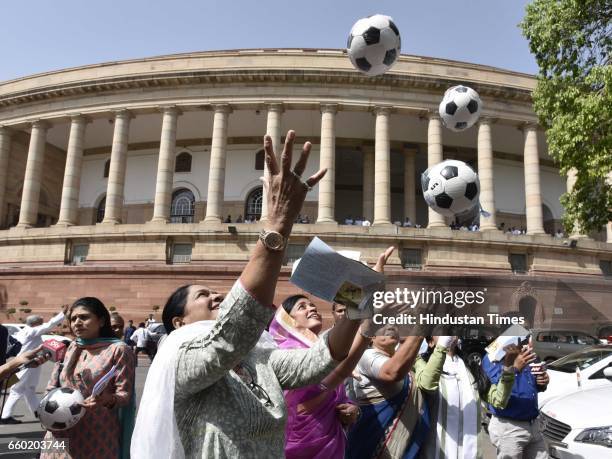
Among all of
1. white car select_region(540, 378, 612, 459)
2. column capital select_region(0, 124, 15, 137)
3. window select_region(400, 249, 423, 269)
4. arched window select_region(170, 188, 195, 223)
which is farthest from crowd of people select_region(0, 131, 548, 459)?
column capital select_region(0, 124, 15, 137)

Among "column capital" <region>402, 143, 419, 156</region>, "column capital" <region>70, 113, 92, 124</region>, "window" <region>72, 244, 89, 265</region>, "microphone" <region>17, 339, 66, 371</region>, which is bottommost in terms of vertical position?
"microphone" <region>17, 339, 66, 371</region>

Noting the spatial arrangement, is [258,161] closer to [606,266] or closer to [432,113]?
[432,113]

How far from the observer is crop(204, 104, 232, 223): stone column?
2756 centimetres

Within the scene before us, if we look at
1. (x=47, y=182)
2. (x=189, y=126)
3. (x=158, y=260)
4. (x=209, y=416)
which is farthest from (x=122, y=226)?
(x=209, y=416)

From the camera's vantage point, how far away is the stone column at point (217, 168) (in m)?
27.6

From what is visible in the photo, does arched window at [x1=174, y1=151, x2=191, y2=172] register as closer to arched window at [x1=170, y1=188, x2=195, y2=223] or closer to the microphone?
arched window at [x1=170, y1=188, x2=195, y2=223]

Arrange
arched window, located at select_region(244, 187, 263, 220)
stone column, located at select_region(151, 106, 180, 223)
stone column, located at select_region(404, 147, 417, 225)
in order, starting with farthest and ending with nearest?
arched window, located at select_region(244, 187, 263, 220) → stone column, located at select_region(404, 147, 417, 225) → stone column, located at select_region(151, 106, 180, 223)

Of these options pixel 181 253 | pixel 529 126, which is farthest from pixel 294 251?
pixel 529 126

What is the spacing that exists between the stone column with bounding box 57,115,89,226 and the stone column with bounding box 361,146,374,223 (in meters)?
18.0

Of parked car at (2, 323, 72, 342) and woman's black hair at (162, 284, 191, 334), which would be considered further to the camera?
parked car at (2, 323, 72, 342)

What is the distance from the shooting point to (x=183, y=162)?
113ft

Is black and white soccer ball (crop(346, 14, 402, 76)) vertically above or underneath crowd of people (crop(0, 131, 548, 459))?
above

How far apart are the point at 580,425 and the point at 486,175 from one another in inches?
958

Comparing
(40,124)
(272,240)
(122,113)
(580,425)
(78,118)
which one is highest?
(122,113)
